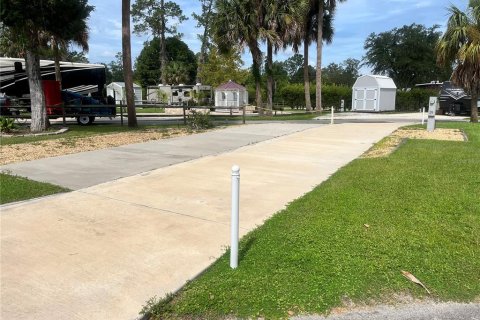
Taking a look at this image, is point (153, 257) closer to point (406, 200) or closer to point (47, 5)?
point (406, 200)

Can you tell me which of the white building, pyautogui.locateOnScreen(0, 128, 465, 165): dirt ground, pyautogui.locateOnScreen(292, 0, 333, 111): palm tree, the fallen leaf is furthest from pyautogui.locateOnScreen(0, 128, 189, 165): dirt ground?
the white building

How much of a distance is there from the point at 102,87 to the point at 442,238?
75.6ft

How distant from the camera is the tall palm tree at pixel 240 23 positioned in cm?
2589

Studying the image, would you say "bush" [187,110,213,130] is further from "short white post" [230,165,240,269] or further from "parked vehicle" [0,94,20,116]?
"short white post" [230,165,240,269]

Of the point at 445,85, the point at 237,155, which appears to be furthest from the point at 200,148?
the point at 445,85

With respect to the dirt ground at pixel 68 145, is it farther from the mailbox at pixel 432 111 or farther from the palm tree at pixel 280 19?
the palm tree at pixel 280 19

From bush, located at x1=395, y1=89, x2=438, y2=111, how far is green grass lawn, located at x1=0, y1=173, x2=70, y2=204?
40367mm

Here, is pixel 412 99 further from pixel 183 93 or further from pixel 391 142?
pixel 391 142

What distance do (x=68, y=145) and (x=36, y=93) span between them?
4532 millimetres

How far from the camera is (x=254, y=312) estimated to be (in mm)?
3059

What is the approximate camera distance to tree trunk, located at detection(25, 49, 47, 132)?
549 inches

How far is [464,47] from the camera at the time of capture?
18.4m

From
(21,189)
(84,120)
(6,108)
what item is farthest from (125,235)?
(6,108)

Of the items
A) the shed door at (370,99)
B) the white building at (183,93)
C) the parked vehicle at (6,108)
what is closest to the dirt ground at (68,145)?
the parked vehicle at (6,108)
